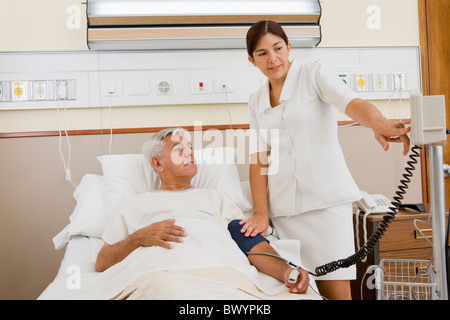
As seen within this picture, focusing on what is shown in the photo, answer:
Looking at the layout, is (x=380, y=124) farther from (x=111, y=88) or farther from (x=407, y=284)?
(x=111, y=88)

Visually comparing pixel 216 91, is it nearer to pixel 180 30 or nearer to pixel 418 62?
pixel 180 30

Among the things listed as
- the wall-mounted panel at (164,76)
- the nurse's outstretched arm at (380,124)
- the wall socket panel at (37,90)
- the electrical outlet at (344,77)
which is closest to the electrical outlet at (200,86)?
the wall-mounted panel at (164,76)

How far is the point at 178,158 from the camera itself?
5.57ft

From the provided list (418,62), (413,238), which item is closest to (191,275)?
(413,238)

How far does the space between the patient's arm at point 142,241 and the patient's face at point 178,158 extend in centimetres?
32

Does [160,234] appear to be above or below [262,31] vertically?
below

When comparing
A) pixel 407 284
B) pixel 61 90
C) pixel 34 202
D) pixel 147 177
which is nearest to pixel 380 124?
pixel 407 284

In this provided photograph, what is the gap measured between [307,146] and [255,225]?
37cm

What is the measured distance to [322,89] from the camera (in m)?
1.59

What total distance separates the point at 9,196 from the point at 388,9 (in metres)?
2.34

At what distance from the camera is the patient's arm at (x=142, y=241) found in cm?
135

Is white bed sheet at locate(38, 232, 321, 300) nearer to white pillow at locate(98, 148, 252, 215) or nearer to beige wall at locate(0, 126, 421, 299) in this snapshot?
white pillow at locate(98, 148, 252, 215)

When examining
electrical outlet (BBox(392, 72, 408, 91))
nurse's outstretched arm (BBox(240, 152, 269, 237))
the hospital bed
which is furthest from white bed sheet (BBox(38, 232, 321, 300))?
electrical outlet (BBox(392, 72, 408, 91))

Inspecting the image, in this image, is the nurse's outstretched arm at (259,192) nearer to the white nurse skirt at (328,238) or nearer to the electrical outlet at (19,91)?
the white nurse skirt at (328,238)
